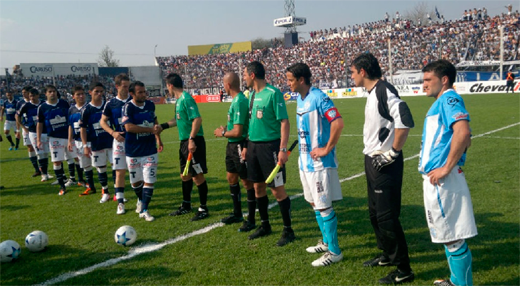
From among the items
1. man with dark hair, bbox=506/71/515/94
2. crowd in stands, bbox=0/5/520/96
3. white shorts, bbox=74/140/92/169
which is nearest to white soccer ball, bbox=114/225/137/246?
white shorts, bbox=74/140/92/169

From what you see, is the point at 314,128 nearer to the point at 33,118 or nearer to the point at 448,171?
the point at 448,171

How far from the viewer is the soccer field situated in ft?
14.1

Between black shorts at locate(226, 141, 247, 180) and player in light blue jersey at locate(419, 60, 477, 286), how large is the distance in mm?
2947

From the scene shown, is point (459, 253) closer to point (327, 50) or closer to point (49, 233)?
point (49, 233)

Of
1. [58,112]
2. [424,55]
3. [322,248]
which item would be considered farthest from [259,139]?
[424,55]

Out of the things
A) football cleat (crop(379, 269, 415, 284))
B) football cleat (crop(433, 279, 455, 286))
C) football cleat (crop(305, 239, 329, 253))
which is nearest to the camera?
football cleat (crop(433, 279, 455, 286))

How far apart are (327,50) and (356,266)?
48511 mm

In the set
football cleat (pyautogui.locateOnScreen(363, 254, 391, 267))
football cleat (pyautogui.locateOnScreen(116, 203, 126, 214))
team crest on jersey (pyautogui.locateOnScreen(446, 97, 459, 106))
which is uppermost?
team crest on jersey (pyautogui.locateOnScreen(446, 97, 459, 106))

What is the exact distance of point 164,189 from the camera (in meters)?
8.84

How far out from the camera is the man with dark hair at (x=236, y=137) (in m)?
5.61

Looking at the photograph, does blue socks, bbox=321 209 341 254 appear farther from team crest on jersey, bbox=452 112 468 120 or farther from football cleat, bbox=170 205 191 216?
football cleat, bbox=170 205 191 216

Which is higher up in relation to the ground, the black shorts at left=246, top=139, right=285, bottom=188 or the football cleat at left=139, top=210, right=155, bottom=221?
the black shorts at left=246, top=139, right=285, bottom=188

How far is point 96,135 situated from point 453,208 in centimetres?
707

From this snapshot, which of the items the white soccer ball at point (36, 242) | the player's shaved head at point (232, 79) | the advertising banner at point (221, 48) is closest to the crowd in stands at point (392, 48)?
the advertising banner at point (221, 48)
